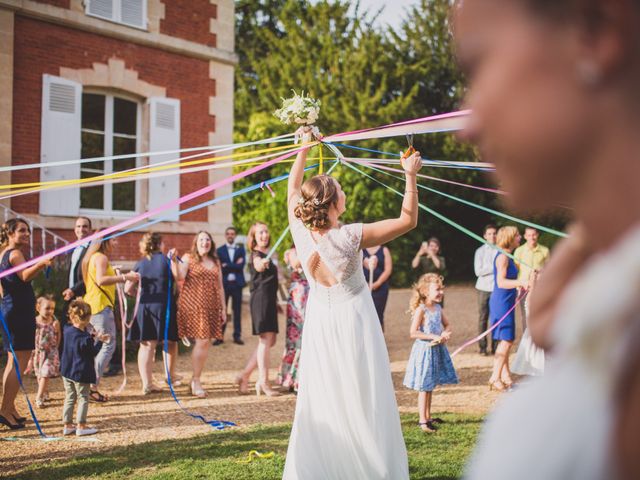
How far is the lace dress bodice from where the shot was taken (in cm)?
345

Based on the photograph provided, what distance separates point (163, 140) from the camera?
11.4 m

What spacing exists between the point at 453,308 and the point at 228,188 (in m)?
6.40

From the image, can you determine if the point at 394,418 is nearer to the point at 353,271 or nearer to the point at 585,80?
the point at 353,271

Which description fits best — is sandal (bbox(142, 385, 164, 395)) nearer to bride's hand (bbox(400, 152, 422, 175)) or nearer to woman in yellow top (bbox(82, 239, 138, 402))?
woman in yellow top (bbox(82, 239, 138, 402))

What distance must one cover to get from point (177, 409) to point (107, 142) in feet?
20.6

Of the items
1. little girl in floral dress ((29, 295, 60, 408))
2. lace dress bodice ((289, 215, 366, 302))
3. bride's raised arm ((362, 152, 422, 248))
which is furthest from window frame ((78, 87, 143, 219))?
bride's raised arm ((362, 152, 422, 248))

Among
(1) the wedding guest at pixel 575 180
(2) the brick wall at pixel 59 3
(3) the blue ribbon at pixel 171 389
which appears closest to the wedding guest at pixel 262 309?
(3) the blue ribbon at pixel 171 389

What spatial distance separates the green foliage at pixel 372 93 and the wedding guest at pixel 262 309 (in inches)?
420

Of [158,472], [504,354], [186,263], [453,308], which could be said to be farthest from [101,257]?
[453,308]

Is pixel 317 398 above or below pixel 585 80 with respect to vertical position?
below

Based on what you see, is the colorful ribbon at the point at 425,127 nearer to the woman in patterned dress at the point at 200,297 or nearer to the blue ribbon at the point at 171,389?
the blue ribbon at the point at 171,389

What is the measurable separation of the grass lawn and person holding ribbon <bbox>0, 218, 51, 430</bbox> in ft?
4.41

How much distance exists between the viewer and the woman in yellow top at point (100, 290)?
6629mm

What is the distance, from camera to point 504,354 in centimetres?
695
